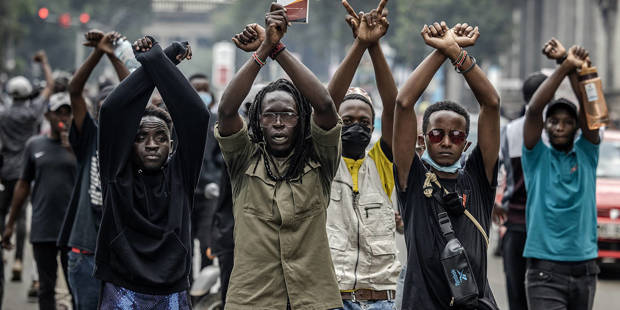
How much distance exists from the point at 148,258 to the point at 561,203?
261cm

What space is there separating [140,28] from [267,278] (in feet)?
240

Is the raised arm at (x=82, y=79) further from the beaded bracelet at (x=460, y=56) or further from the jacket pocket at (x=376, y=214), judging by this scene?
the beaded bracelet at (x=460, y=56)

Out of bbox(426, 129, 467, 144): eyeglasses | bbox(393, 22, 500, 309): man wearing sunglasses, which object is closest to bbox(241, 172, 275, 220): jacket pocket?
bbox(393, 22, 500, 309): man wearing sunglasses

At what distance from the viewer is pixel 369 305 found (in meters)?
4.96

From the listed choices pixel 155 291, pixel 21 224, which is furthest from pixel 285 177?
pixel 21 224

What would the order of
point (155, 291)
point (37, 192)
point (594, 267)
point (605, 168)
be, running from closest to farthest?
point (155, 291) < point (594, 267) < point (37, 192) < point (605, 168)

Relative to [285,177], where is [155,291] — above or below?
below

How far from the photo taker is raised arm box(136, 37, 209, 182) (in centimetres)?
446

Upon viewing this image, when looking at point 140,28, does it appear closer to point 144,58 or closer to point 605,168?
point 605,168

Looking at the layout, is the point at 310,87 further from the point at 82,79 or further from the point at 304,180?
the point at 82,79

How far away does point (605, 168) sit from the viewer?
12305 mm

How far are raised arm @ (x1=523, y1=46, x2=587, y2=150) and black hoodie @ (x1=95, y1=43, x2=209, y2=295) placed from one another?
2141 millimetres

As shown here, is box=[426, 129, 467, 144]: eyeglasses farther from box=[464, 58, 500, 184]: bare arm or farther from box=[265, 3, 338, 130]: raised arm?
box=[265, 3, 338, 130]: raised arm

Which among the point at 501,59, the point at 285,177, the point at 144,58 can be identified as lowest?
the point at 285,177
